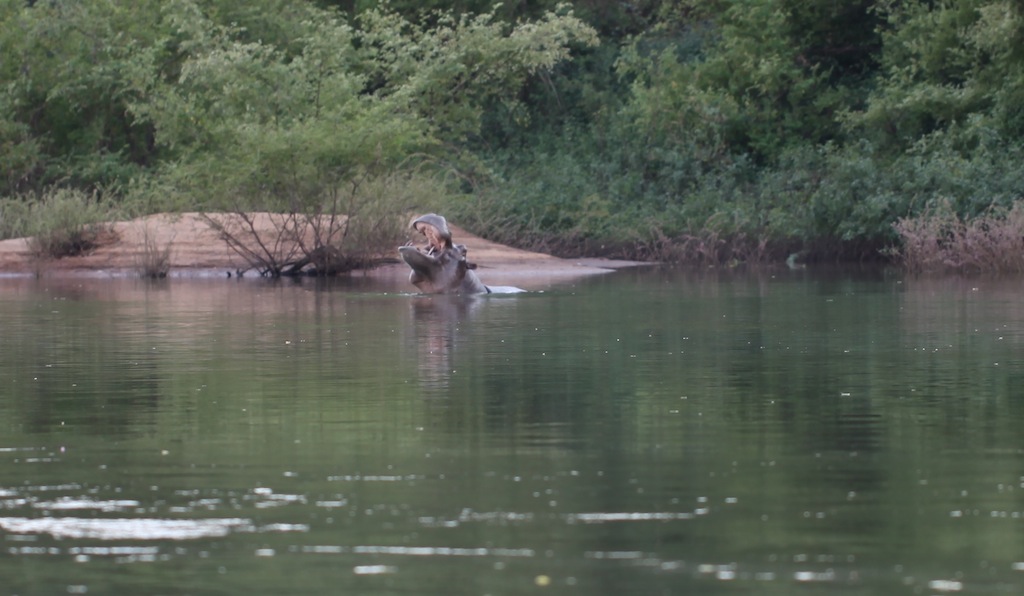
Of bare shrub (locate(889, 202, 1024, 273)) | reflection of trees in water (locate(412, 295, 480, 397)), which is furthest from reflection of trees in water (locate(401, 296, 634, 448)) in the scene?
bare shrub (locate(889, 202, 1024, 273))

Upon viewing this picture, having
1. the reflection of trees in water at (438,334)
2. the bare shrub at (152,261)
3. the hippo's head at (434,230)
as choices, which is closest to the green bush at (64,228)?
the bare shrub at (152,261)

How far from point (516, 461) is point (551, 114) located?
4530 centimetres

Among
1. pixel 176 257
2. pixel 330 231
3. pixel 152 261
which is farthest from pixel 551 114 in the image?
pixel 152 261

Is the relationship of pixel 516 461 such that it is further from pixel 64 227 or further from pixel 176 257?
pixel 64 227

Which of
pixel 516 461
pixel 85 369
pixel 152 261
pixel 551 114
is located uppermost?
pixel 551 114

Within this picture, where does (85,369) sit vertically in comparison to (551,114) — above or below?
below

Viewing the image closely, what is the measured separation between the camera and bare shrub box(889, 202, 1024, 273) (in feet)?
113

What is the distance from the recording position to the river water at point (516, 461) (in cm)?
704

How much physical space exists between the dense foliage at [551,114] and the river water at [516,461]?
19834mm

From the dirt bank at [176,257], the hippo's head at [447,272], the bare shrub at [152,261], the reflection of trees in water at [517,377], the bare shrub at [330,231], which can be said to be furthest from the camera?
the dirt bank at [176,257]

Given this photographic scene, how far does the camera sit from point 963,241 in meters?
35.5

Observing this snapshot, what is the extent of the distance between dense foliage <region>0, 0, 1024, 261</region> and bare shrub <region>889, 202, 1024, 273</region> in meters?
0.56

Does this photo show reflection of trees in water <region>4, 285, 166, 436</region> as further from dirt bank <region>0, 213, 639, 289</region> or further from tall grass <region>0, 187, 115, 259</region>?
tall grass <region>0, 187, 115, 259</region>

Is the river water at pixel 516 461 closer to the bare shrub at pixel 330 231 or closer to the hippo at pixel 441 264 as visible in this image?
the hippo at pixel 441 264
